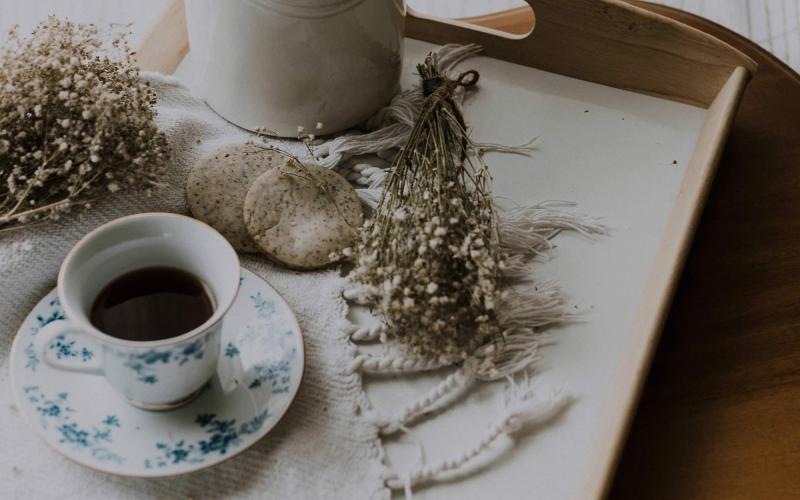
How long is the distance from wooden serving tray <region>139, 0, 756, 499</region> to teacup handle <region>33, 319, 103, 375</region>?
23 cm

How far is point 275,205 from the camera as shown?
33.6 inches

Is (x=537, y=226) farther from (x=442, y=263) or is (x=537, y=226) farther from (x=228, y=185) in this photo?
(x=228, y=185)

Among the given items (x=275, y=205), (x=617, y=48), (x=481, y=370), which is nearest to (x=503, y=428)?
(x=481, y=370)

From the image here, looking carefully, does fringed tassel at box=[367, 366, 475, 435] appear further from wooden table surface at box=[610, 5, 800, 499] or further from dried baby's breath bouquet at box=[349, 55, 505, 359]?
wooden table surface at box=[610, 5, 800, 499]

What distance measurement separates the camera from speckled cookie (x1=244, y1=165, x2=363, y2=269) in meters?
0.84

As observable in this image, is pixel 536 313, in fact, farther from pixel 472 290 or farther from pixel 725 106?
pixel 725 106

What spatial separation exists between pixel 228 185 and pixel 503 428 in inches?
13.7

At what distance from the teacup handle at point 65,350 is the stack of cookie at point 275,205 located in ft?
0.56

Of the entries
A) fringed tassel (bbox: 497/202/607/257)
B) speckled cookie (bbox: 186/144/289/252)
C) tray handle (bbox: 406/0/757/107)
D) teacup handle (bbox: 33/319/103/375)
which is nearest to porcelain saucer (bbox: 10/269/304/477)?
teacup handle (bbox: 33/319/103/375)

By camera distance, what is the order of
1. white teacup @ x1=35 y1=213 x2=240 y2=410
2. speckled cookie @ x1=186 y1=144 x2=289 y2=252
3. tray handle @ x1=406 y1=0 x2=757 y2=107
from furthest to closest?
tray handle @ x1=406 y1=0 x2=757 y2=107 < speckled cookie @ x1=186 y1=144 x2=289 y2=252 < white teacup @ x1=35 y1=213 x2=240 y2=410

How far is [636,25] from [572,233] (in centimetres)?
26

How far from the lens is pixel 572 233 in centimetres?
90

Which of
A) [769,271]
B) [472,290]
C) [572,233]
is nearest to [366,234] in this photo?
[472,290]

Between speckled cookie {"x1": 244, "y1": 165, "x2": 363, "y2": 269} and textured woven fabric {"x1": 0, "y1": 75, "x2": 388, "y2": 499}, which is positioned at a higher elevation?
speckled cookie {"x1": 244, "y1": 165, "x2": 363, "y2": 269}
